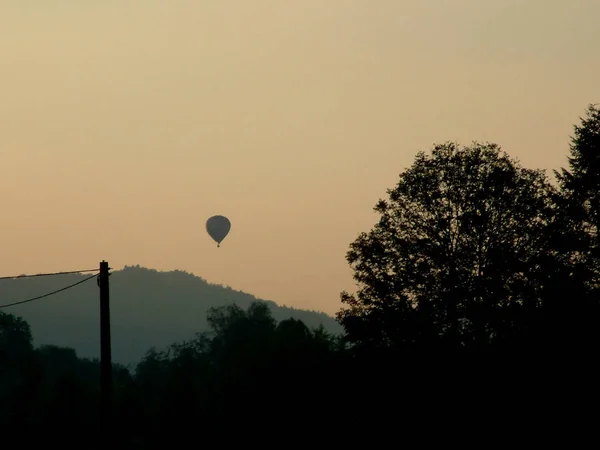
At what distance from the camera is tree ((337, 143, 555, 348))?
2562 inches

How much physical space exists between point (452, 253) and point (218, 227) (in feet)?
133

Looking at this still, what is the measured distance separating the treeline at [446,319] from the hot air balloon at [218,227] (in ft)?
78.1

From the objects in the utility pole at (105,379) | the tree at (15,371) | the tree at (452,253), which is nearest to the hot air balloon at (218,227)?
the tree at (15,371)

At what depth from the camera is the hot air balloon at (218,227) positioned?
104 m

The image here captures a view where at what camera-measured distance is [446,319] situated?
65.2 metres

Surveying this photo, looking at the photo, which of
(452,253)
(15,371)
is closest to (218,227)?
(452,253)

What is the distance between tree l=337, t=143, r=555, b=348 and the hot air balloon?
3436 centimetres

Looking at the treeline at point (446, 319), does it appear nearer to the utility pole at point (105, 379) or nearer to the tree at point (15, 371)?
the tree at point (15, 371)

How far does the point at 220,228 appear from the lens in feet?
348

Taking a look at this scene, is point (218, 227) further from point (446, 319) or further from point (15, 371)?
point (15, 371)

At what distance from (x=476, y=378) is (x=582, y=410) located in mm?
7340

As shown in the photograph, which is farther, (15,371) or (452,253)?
(15,371)

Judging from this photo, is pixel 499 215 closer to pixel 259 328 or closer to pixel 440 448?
pixel 440 448

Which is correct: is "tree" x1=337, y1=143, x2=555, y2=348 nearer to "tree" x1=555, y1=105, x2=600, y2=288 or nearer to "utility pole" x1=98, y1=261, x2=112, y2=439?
"tree" x1=555, y1=105, x2=600, y2=288
